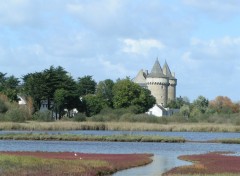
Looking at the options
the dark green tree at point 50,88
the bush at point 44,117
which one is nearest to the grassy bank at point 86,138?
the bush at point 44,117

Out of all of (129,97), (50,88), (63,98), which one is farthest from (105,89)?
(63,98)

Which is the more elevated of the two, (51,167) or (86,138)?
(86,138)

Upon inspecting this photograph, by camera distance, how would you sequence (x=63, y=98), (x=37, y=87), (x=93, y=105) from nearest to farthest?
(x=63, y=98), (x=37, y=87), (x=93, y=105)

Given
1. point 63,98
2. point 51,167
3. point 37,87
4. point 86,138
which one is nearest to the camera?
point 51,167

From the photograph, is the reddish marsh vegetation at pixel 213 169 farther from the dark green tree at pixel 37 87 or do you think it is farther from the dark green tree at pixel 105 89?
the dark green tree at pixel 105 89

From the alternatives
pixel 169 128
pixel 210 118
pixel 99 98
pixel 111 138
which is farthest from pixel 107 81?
pixel 111 138

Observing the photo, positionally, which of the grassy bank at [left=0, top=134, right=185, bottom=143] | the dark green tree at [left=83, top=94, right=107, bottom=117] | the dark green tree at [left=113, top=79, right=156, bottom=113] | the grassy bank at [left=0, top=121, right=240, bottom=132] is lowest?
the grassy bank at [left=0, top=134, right=185, bottom=143]

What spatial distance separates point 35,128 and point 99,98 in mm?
58692

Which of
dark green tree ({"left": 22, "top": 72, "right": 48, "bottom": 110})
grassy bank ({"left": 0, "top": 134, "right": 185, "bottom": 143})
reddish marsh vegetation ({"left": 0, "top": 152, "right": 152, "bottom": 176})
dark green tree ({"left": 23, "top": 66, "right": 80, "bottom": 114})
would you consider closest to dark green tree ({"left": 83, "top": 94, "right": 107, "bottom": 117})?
dark green tree ({"left": 23, "top": 66, "right": 80, "bottom": 114})

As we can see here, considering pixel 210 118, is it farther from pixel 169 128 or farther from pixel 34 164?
pixel 34 164

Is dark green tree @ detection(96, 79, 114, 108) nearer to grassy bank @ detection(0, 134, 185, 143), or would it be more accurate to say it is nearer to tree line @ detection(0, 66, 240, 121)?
tree line @ detection(0, 66, 240, 121)

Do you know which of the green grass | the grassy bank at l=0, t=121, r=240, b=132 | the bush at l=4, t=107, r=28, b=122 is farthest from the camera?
the bush at l=4, t=107, r=28, b=122

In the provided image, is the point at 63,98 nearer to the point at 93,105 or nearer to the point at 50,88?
the point at 50,88

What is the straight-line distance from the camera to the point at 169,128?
11262 cm
